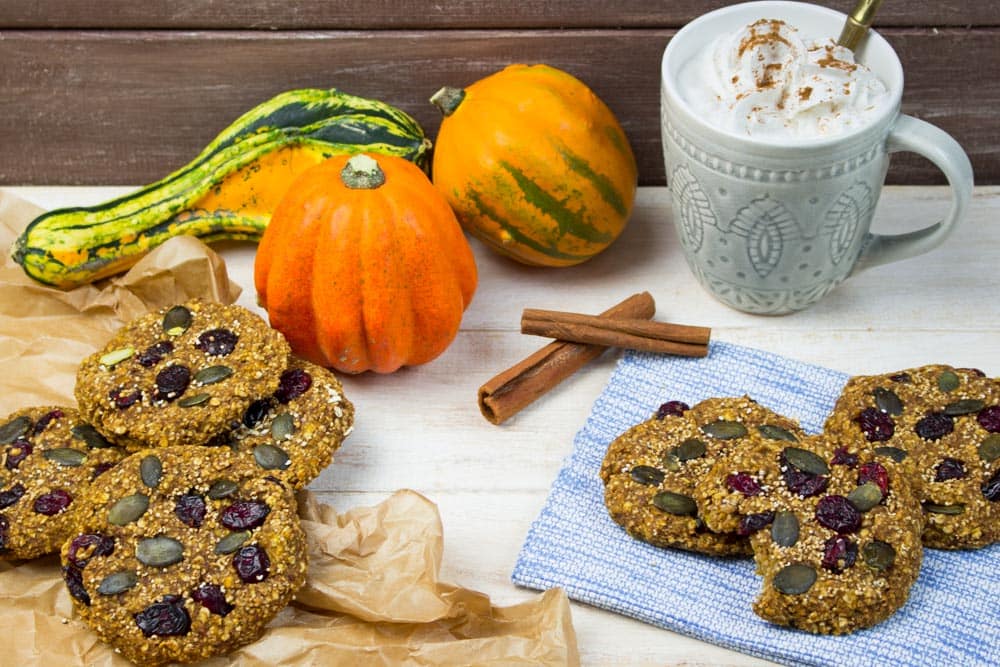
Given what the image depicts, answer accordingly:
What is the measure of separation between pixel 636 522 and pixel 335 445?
13.6 inches

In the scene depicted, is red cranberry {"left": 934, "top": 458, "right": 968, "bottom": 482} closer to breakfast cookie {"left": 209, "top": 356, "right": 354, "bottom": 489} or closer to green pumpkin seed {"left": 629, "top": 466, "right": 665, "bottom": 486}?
green pumpkin seed {"left": 629, "top": 466, "right": 665, "bottom": 486}

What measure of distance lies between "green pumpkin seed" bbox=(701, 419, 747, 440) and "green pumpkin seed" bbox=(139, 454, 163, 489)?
0.58 metres

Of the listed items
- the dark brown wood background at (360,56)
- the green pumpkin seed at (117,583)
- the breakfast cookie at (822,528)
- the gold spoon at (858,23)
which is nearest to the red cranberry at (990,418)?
the breakfast cookie at (822,528)

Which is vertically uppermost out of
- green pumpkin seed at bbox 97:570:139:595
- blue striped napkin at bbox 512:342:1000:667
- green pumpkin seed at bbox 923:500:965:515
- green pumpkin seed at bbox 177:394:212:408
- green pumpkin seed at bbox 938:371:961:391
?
green pumpkin seed at bbox 177:394:212:408

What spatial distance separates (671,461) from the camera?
134 cm

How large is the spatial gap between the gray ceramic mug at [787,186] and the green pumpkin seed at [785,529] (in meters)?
0.39

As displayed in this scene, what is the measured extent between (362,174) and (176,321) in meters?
0.28

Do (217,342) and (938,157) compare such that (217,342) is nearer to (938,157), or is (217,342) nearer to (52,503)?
(52,503)

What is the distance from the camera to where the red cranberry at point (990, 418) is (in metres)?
1.34

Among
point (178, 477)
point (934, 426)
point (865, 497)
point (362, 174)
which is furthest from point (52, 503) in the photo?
point (934, 426)

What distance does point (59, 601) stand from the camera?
1.31 m

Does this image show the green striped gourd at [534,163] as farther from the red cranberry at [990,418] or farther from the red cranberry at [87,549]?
the red cranberry at [87,549]

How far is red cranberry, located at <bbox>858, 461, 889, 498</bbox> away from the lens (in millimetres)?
1266

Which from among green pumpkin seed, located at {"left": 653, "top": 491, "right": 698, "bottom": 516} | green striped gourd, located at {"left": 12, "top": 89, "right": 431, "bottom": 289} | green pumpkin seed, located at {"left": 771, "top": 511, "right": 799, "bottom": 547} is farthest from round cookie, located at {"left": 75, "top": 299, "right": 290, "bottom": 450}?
green pumpkin seed, located at {"left": 771, "top": 511, "right": 799, "bottom": 547}
